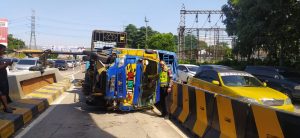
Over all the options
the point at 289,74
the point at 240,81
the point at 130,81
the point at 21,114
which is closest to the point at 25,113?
the point at 21,114

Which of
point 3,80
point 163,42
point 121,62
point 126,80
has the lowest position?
point 126,80

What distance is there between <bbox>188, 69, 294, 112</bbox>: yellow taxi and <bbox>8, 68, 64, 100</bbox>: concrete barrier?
6.32 meters

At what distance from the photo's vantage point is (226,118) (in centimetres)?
718

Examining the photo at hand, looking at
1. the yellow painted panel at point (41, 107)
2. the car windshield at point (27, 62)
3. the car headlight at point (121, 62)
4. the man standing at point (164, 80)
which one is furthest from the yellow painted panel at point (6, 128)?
the car windshield at point (27, 62)

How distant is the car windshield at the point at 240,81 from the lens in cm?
1298

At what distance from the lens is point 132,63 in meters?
12.2

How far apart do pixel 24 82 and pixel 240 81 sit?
7.75 m

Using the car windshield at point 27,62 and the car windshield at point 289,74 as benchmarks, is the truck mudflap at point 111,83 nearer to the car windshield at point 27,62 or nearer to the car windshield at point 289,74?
the car windshield at point 289,74

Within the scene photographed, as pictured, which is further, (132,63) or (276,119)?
(132,63)

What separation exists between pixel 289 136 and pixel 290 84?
13.8m

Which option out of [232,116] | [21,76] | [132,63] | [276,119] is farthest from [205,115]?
[21,76]

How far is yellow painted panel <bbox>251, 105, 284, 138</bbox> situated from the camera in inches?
214

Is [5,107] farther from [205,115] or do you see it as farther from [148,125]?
[205,115]

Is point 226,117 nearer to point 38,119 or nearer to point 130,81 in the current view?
point 130,81
